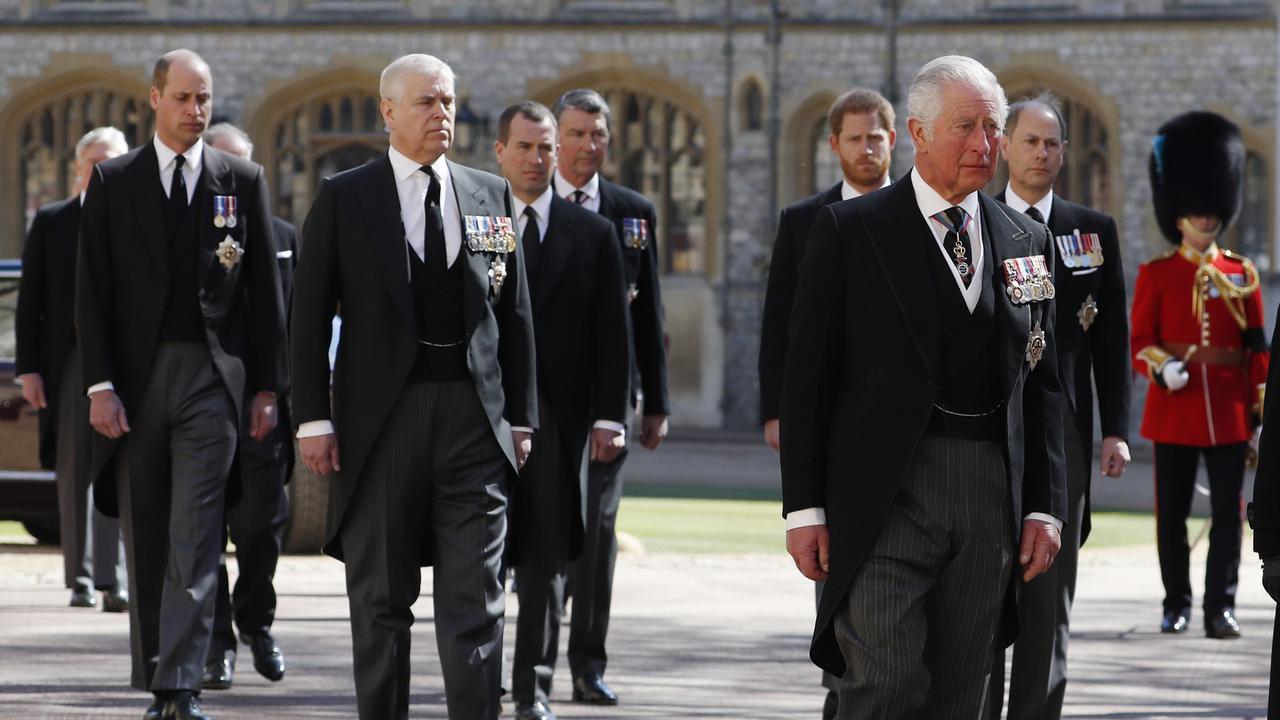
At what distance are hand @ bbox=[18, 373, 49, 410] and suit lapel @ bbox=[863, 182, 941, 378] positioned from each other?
15.5ft

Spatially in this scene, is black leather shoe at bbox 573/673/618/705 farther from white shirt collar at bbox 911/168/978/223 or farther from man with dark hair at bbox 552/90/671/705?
white shirt collar at bbox 911/168/978/223

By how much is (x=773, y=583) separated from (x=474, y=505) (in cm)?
575

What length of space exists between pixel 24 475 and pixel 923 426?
329 inches

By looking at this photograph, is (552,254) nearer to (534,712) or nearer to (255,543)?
(534,712)

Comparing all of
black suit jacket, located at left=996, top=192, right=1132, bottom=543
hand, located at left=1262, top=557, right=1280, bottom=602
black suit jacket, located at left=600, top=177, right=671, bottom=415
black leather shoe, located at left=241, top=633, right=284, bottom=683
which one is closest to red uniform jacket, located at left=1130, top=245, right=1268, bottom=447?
black suit jacket, located at left=600, top=177, right=671, bottom=415

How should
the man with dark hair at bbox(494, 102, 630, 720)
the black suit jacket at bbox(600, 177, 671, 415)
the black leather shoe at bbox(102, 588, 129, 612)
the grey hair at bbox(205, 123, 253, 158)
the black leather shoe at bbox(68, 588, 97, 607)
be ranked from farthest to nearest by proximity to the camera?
1. the black leather shoe at bbox(68, 588, 97, 607)
2. the black leather shoe at bbox(102, 588, 129, 612)
3. the grey hair at bbox(205, 123, 253, 158)
4. the black suit jacket at bbox(600, 177, 671, 415)
5. the man with dark hair at bbox(494, 102, 630, 720)

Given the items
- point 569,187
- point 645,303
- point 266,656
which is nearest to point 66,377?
point 266,656

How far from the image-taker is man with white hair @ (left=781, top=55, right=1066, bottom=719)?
464 centimetres

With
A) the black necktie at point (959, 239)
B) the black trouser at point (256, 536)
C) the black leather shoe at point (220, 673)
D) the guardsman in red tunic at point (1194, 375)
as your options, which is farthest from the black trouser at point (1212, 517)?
the black necktie at point (959, 239)

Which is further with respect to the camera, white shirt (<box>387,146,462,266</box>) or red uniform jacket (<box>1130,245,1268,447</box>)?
red uniform jacket (<box>1130,245,1268,447</box>)

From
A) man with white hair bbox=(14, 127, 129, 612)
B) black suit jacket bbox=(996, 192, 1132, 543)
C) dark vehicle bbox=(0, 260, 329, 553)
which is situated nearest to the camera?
black suit jacket bbox=(996, 192, 1132, 543)

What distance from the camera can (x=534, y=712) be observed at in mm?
6945

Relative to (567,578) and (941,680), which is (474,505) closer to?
(941,680)

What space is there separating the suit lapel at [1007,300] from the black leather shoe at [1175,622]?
510 centimetres
